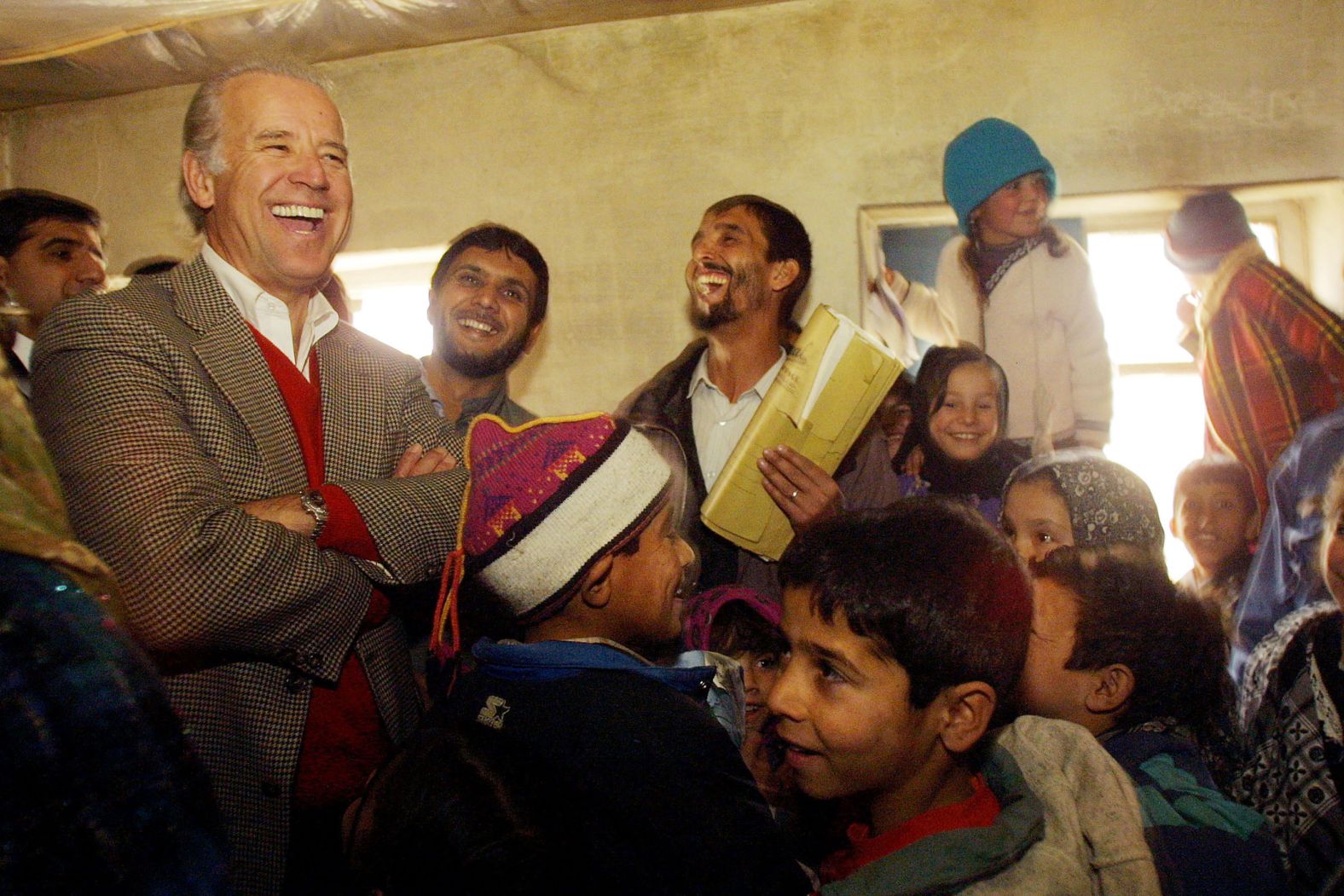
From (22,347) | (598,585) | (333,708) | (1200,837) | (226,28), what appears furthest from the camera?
(226,28)

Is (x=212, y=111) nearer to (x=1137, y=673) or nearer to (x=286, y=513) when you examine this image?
(x=286, y=513)

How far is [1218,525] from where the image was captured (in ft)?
10.9

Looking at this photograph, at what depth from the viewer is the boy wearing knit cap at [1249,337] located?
3229mm

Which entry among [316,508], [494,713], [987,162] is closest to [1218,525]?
[987,162]

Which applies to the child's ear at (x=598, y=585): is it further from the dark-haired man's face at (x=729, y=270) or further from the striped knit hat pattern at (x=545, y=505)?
the dark-haired man's face at (x=729, y=270)

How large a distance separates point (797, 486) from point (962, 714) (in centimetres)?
106

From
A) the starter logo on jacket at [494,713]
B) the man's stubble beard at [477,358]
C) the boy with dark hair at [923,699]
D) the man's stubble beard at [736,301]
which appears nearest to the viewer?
the starter logo on jacket at [494,713]

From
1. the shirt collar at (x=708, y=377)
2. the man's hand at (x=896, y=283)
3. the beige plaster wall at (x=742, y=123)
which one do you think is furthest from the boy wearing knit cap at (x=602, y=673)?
the beige plaster wall at (x=742, y=123)

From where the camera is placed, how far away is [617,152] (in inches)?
153

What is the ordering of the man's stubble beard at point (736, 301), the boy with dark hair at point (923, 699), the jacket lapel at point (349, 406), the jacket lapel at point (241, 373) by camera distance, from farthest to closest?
the man's stubble beard at point (736, 301), the jacket lapel at point (349, 406), the jacket lapel at point (241, 373), the boy with dark hair at point (923, 699)

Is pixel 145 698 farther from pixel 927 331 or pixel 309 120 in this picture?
pixel 927 331

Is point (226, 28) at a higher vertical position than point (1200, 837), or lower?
higher

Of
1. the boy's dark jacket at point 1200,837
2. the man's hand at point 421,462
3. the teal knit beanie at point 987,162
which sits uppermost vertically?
the teal knit beanie at point 987,162

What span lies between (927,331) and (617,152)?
147 centimetres
